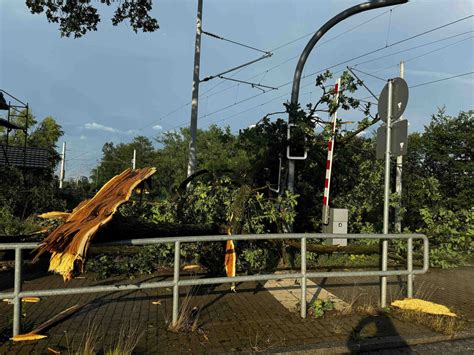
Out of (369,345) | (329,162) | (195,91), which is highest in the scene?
(195,91)

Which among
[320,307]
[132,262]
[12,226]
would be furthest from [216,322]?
[12,226]

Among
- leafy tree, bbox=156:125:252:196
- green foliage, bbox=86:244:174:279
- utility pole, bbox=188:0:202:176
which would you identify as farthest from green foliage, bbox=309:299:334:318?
leafy tree, bbox=156:125:252:196

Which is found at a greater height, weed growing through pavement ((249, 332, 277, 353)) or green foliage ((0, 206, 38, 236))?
green foliage ((0, 206, 38, 236))

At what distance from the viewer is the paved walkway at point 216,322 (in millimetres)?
4203

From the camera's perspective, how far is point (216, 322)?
16.1 ft

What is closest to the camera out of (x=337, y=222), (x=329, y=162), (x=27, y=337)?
(x=27, y=337)

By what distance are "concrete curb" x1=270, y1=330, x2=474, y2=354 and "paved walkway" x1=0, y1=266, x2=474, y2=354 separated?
0.05 meters

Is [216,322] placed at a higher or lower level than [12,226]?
lower

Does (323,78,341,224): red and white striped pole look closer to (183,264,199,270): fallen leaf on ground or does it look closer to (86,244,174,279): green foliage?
(183,264,199,270): fallen leaf on ground

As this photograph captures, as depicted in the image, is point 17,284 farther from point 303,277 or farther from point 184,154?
point 184,154

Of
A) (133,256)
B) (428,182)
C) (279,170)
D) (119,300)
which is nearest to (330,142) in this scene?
(279,170)

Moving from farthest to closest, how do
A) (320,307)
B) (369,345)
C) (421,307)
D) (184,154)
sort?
(184,154), (421,307), (320,307), (369,345)

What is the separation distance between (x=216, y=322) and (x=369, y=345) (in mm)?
1694

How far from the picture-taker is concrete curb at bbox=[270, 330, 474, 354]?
4.14 m
